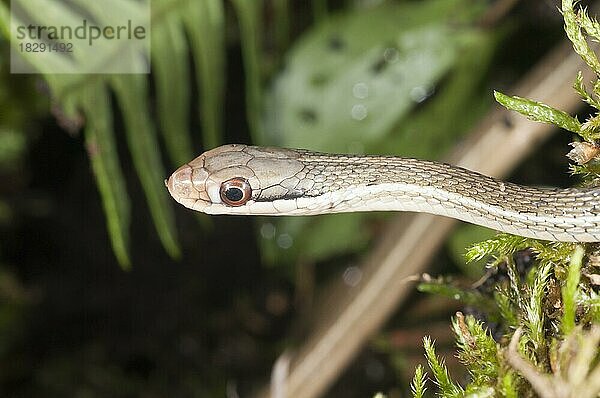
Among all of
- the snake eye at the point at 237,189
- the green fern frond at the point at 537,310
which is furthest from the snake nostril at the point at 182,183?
the green fern frond at the point at 537,310

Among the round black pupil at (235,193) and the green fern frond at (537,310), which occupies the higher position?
the green fern frond at (537,310)

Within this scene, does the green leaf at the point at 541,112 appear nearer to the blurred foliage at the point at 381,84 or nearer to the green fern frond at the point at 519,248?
the green fern frond at the point at 519,248

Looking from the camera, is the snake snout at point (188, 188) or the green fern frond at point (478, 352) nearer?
the green fern frond at point (478, 352)

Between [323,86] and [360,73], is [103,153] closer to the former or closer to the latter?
[323,86]

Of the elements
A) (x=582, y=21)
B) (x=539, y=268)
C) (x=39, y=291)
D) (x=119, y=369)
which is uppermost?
(x=582, y=21)

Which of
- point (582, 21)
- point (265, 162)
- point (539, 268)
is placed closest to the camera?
point (539, 268)

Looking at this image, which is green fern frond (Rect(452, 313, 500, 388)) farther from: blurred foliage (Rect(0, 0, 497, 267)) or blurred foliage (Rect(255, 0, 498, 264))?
blurred foliage (Rect(255, 0, 498, 264))

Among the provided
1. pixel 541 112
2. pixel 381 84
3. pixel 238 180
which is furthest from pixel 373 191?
pixel 381 84

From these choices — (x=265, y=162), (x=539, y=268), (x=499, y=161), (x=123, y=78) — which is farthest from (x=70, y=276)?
(x=539, y=268)

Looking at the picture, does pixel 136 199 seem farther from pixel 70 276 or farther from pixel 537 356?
pixel 537 356

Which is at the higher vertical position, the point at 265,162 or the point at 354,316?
the point at 265,162
